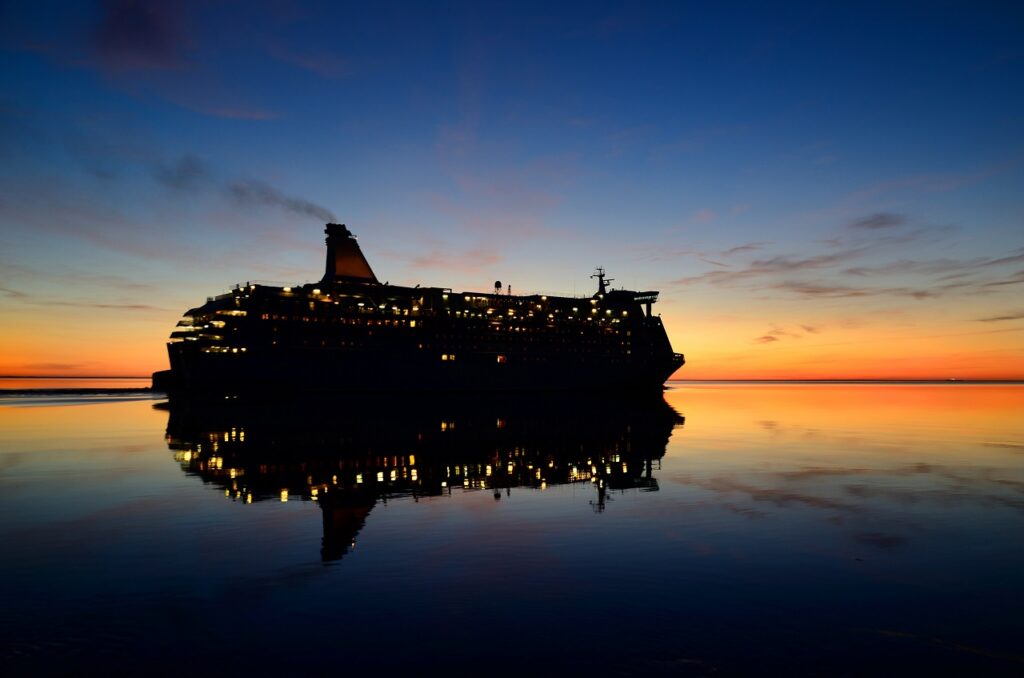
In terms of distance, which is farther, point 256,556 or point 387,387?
point 387,387

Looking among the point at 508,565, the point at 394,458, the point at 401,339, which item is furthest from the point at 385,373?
the point at 508,565

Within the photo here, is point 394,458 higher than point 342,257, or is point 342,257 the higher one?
point 342,257

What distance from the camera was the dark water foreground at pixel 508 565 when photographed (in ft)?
25.3

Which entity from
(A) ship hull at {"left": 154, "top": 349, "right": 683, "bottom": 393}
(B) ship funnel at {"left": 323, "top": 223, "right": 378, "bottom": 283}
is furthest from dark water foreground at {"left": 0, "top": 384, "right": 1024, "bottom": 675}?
(B) ship funnel at {"left": 323, "top": 223, "right": 378, "bottom": 283}

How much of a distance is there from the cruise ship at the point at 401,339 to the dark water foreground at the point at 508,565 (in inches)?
2042

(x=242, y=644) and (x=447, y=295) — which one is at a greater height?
(x=447, y=295)

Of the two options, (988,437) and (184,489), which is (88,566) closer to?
(184,489)

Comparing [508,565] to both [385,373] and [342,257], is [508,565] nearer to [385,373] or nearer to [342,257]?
[385,373]

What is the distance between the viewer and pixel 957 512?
652 inches

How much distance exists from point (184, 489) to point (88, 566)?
8.58 metres

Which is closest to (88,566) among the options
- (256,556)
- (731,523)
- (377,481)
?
(256,556)

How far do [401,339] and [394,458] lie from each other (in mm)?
62627

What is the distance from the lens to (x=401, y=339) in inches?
3447

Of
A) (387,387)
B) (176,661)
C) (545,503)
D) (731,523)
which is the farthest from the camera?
(387,387)
